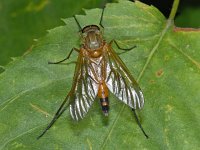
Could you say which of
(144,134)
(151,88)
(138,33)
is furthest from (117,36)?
(144,134)

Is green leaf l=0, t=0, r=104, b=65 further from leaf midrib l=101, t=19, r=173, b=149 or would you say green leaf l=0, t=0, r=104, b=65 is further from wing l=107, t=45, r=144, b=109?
leaf midrib l=101, t=19, r=173, b=149

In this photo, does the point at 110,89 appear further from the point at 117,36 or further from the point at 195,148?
Answer: the point at 195,148

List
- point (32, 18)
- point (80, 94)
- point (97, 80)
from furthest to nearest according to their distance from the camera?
point (32, 18), point (97, 80), point (80, 94)

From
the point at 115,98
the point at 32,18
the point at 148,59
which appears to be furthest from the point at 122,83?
the point at 32,18

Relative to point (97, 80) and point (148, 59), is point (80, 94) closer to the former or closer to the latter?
point (97, 80)

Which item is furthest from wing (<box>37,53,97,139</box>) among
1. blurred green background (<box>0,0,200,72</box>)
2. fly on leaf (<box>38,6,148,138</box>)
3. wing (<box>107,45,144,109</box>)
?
blurred green background (<box>0,0,200,72</box>)

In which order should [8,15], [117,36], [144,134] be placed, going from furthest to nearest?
[8,15] < [117,36] < [144,134]
